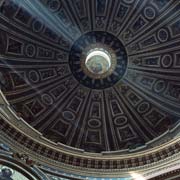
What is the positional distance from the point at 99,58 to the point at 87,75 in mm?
797

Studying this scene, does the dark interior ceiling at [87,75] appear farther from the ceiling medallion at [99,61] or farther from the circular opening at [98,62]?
the circular opening at [98,62]

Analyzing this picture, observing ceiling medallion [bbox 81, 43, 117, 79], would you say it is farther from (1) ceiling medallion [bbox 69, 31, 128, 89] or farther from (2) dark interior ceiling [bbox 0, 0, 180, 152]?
(2) dark interior ceiling [bbox 0, 0, 180, 152]

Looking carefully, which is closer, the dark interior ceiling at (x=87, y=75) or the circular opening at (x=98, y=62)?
the dark interior ceiling at (x=87, y=75)

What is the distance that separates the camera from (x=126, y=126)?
18094 mm

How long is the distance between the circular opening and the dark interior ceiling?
1.01 ft

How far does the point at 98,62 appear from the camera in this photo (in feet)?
64.0

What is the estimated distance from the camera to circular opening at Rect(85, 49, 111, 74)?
763 inches

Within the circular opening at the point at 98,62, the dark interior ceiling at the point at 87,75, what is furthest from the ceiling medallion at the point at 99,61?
the dark interior ceiling at the point at 87,75

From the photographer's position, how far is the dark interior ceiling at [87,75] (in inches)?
695

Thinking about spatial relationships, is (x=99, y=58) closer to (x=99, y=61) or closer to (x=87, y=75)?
(x=99, y=61)

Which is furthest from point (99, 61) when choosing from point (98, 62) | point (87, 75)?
point (87, 75)

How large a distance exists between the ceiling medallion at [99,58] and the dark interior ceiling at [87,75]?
0.04m

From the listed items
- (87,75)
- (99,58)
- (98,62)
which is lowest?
(87,75)

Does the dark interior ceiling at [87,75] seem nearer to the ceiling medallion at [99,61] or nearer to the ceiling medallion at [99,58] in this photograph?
the ceiling medallion at [99,58]
